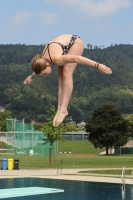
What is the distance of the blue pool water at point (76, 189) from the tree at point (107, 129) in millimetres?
47692

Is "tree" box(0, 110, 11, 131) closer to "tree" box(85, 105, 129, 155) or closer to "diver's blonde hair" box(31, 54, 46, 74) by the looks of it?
"tree" box(85, 105, 129, 155)

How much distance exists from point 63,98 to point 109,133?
2770 inches

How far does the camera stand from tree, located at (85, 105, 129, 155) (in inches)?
3007

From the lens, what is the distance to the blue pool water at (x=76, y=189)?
20.3m

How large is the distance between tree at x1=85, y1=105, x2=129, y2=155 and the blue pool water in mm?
47692

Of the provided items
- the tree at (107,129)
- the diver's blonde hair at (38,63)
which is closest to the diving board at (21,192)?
the diver's blonde hair at (38,63)

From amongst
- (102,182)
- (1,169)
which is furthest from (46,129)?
(102,182)

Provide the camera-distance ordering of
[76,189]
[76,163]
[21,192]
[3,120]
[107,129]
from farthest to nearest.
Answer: [3,120] → [107,129] → [76,163] → [76,189] → [21,192]

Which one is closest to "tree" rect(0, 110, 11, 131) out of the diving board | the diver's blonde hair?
the diving board

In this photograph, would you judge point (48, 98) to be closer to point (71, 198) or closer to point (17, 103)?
point (17, 103)

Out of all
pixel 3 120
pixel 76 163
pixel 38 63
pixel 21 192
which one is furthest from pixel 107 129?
pixel 38 63

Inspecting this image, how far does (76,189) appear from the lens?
2370 cm

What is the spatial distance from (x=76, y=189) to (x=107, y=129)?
54012 millimetres

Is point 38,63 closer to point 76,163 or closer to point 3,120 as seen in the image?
point 76,163
